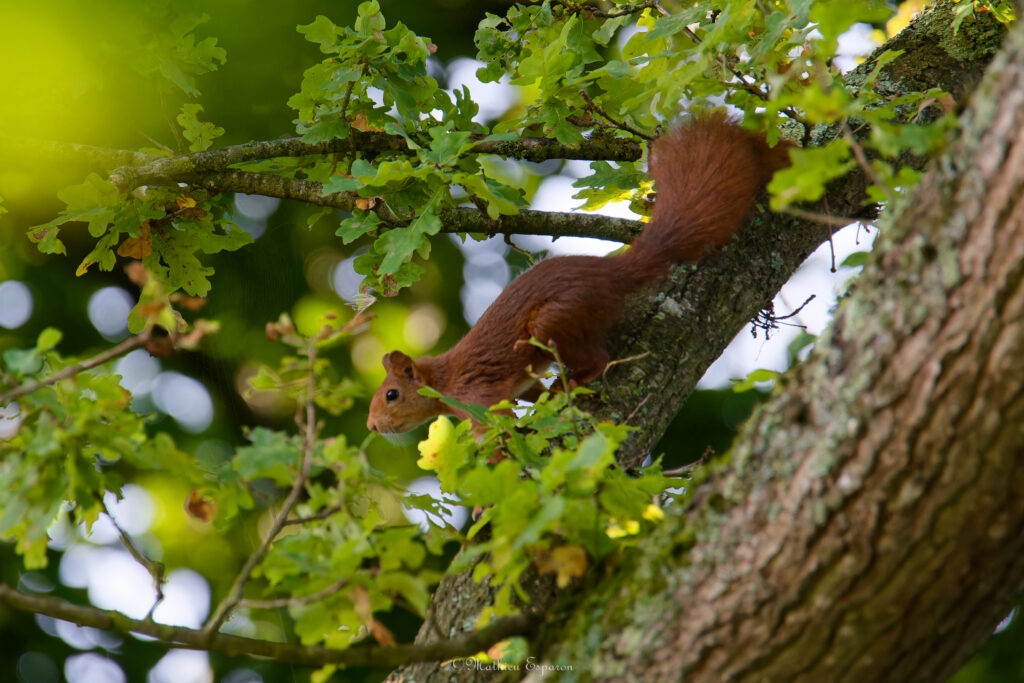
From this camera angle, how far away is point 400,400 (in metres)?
3.02

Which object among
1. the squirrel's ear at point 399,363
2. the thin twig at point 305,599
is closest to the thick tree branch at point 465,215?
the squirrel's ear at point 399,363

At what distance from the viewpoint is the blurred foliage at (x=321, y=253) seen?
3.93 ft

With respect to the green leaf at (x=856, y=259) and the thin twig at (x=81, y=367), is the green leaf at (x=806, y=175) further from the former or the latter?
the thin twig at (x=81, y=367)

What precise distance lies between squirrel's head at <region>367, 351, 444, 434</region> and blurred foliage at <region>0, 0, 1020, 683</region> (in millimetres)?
200

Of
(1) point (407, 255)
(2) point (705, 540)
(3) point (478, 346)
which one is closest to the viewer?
(2) point (705, 540)

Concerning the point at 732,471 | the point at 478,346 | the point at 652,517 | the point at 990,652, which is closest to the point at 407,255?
the point at 478,346

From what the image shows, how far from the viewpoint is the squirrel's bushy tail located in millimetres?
2451

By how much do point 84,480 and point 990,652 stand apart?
299 centimetres

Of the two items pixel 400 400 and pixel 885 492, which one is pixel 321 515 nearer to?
pixel 885 492

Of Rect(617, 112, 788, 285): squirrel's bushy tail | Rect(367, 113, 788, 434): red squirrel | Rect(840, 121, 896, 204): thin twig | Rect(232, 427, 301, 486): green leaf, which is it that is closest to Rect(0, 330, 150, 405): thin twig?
Rect(232, 427, 301, 486): green leaf

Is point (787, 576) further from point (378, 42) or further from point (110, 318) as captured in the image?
point (110, 318)

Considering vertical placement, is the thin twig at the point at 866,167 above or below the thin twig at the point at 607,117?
below

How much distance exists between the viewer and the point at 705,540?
3.85 feet

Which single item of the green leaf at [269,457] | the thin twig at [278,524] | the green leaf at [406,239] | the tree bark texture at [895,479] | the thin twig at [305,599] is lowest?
the tree bark texture at [895,479]
